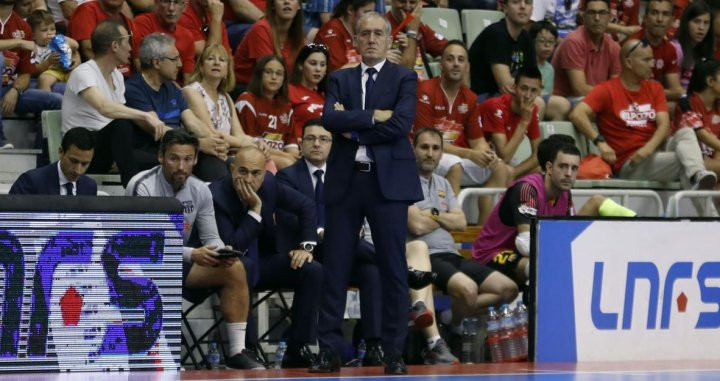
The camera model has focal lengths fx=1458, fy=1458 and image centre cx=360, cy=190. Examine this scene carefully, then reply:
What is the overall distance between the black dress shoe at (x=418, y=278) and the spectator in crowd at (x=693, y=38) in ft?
21.8

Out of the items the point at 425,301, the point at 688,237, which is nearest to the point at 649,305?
the point at 688,237

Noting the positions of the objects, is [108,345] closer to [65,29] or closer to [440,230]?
[440,230]

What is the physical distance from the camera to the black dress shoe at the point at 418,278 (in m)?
10.5

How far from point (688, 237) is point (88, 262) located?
449 cm

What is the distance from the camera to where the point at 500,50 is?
14688mm

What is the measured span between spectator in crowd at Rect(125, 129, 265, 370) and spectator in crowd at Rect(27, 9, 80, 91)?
2.18 meters

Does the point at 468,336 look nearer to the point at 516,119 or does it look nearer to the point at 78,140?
the point at 516,119

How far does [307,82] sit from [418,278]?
334 centimetres

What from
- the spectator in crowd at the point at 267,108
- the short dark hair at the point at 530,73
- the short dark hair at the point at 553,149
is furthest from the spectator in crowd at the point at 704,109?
the spectator in crowd at the point at 267,108

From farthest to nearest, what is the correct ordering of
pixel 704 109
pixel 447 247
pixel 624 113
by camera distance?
1. pixel 704 109
2. pixel 624 113
3. pixel 447 247

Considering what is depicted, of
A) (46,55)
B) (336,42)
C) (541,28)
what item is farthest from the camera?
(541,28)

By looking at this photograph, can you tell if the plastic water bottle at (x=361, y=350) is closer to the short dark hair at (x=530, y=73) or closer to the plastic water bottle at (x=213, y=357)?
the plastic water bottle at (x=213, y=357)

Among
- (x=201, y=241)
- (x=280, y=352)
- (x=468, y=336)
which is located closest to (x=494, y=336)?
(x=468, y=336)

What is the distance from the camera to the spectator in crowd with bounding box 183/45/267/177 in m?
12.2
